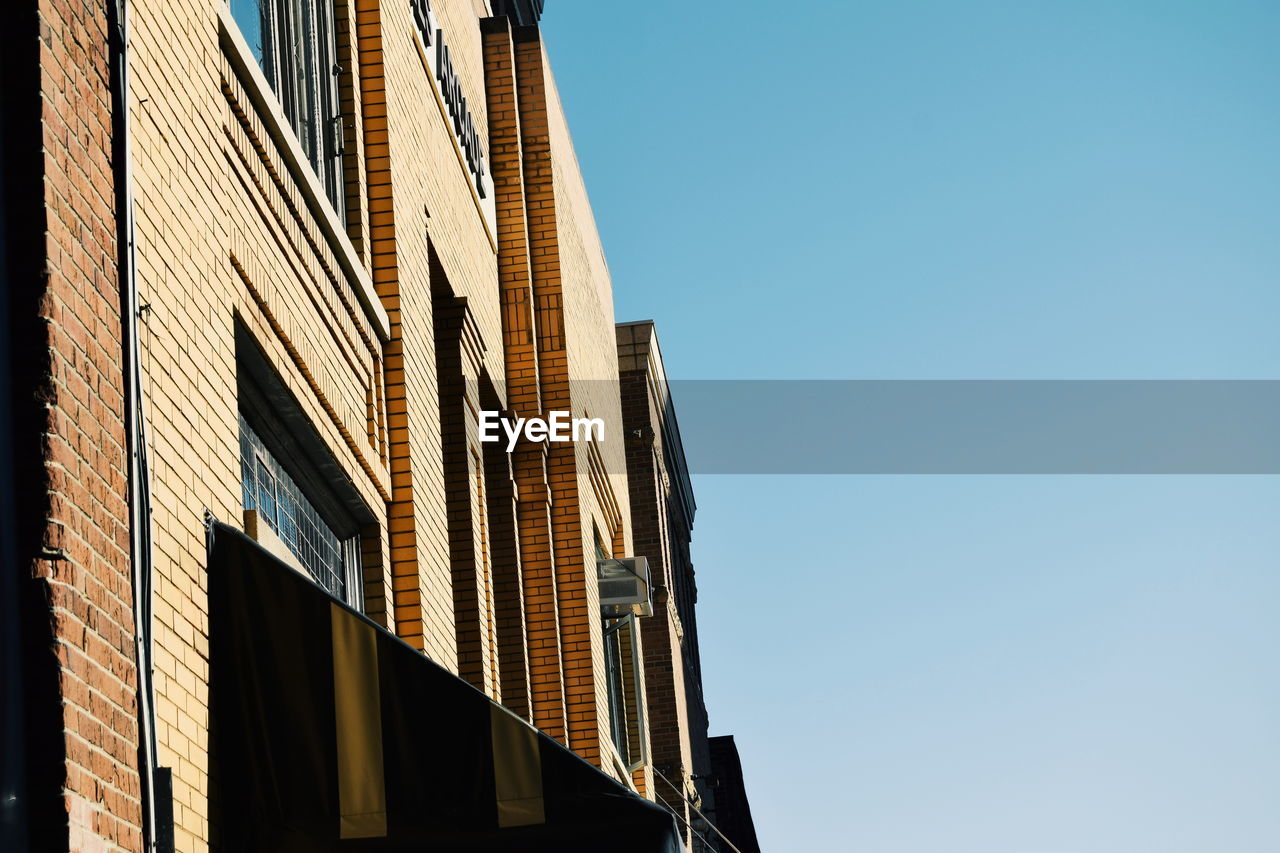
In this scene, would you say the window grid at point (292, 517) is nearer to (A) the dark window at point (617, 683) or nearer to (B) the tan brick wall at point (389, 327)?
(B) the tan brick wall at point (389, 327)

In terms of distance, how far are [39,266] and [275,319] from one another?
2.55m

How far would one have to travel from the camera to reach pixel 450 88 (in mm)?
→ 12008

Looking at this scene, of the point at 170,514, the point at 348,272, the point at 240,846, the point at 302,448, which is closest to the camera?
the point at 170,514

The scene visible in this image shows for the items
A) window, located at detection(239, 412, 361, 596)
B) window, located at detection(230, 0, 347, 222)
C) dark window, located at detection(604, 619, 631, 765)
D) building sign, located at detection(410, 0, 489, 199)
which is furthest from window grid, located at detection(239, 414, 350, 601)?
dark window, located at detection(604, 619, 631, 765)

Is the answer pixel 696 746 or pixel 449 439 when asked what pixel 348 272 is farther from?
pixel 696 746

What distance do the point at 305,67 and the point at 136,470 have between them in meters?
4.41

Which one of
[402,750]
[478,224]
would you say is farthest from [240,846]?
[478,224]

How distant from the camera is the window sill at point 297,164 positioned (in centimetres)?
667

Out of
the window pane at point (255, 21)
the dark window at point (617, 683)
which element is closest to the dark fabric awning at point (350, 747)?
the window pane at point (255, 21)

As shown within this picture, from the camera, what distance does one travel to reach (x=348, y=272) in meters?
8.34

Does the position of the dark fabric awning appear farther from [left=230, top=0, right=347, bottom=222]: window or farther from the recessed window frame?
[left=230, top=0, right=347, bottom=222]: window

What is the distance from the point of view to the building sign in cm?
1116

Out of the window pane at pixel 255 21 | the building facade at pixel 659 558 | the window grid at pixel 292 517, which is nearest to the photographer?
the window grid at pixel 292 517

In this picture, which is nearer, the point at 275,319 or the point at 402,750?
the point at 402,750
